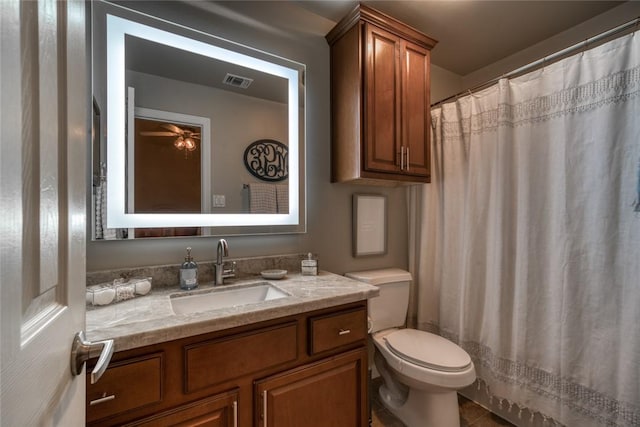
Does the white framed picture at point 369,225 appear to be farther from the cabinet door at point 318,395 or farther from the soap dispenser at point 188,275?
the soap dispenser at point 188,275

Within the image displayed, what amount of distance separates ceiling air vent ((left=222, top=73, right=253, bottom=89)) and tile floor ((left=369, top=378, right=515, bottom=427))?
1.97 meters

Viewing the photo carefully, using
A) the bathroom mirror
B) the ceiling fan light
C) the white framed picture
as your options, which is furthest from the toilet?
the ceiling fan light

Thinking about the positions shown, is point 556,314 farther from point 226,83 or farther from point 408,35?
point 226,83

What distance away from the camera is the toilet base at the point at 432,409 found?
1.41 metres

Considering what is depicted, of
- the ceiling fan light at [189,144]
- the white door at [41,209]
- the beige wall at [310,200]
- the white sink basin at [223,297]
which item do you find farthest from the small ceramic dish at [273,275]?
the white door at [41,209]

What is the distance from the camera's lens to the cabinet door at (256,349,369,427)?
97cm

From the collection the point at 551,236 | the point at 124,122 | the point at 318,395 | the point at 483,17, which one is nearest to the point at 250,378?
the point at 318,395

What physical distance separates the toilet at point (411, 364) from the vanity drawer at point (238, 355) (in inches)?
28.1

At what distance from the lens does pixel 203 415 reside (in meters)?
0.86

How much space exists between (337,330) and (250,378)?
14.6 inches

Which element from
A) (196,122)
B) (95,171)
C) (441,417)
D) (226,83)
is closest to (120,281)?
(95,171)

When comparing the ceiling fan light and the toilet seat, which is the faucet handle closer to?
the ceiling fan light

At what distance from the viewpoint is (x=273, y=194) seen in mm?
1571

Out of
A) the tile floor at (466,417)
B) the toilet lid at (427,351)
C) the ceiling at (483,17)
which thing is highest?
the ceiling at (483,17)
